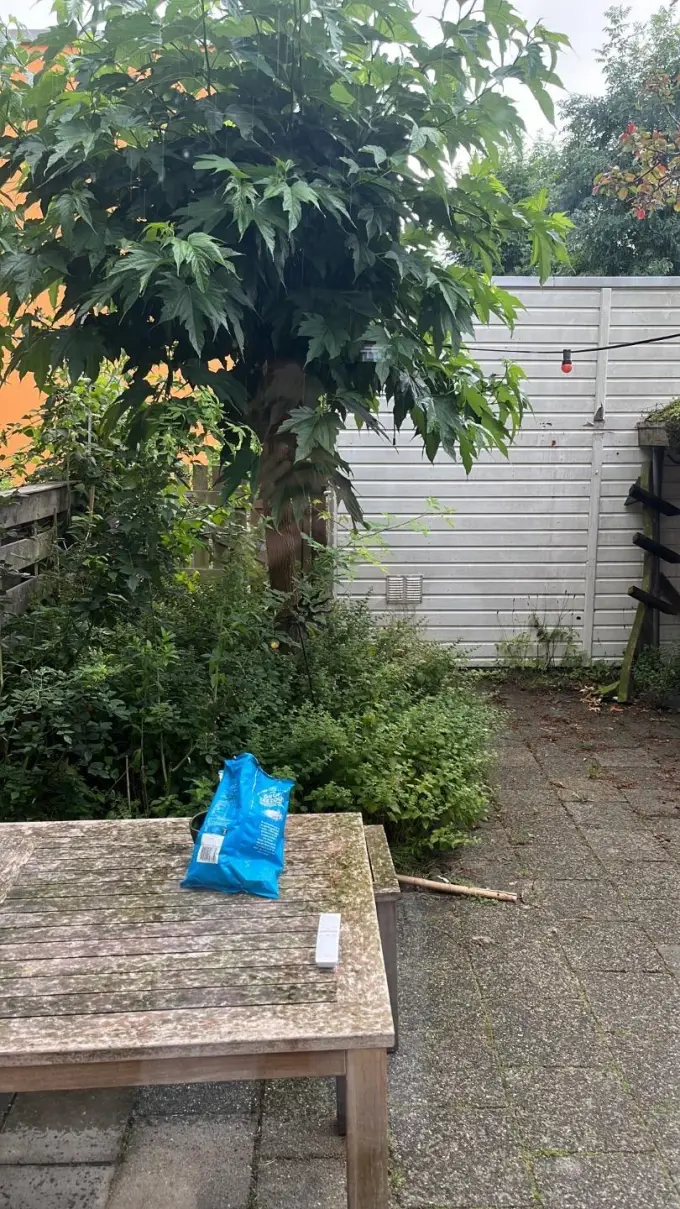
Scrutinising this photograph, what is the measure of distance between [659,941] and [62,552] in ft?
9.05

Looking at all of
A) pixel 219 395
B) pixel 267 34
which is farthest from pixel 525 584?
pixel 267 34

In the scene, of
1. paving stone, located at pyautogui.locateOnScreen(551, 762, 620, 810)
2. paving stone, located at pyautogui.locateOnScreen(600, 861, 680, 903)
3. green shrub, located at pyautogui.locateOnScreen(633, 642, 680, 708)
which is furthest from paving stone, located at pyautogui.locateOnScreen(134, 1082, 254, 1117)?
green shrub, located at pyautogui.locateOnScreen(633, 642, 680, 708)

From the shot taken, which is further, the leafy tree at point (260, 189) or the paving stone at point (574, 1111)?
the leafy tree at point (260, 189)

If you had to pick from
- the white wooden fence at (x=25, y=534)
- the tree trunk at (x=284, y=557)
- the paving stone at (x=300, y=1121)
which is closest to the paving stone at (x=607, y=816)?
the tree trunk at (x=284, y=557)

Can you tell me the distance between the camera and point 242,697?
3350 millimetres

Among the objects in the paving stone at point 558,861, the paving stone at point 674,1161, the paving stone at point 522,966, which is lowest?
the paving stone at point 558,861

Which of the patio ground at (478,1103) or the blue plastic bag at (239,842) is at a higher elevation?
the blue plastic bag at (239,842)

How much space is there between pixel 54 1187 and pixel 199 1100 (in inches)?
15.8

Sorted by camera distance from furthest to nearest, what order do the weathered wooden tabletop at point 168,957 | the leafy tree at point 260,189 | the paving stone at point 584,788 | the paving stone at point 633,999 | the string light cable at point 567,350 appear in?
1. the string light cable at point 567,350
2. the paving stone at point 584,788
3. the paving stone at point 633,999
4. the leafy tree at point 260,189
5. the weathered wooden tabletop at point 168,957

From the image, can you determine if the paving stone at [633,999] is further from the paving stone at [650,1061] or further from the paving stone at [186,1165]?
the paving stone at [186,1165]

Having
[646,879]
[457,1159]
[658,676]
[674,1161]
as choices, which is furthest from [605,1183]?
[658,676]

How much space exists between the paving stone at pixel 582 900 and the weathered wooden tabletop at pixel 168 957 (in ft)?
4.62

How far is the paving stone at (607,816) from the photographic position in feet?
13.2

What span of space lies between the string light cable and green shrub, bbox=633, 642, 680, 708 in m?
2.17
